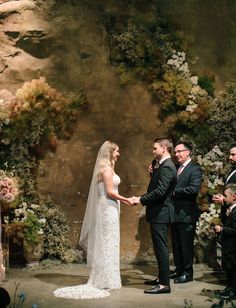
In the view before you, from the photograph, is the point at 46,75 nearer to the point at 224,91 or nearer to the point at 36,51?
the point at 36,51

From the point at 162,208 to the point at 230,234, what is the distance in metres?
0.76

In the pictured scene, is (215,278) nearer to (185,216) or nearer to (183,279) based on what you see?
(183,279)

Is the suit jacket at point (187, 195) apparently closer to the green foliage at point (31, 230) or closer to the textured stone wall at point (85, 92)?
the textured stone wall at point (85, 92)

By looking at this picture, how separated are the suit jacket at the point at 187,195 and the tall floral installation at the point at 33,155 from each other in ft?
5.78

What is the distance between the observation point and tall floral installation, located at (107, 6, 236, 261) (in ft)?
26.8

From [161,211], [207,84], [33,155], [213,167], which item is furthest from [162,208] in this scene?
[207,84]

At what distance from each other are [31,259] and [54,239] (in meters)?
0.41

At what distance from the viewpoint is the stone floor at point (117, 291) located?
596cm

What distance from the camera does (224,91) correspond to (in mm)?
8328

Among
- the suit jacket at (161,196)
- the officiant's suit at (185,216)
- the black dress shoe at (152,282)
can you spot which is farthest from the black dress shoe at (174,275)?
the suit jacket at (161,196)

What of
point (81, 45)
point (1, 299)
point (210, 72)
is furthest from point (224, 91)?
point (1, 299)

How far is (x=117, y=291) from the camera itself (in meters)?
6.45

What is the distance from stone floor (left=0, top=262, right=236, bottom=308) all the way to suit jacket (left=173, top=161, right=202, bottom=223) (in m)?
0.77

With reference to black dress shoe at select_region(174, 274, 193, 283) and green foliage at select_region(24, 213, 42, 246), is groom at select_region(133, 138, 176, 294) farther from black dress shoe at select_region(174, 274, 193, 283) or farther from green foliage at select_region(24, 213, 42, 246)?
green foliage at select_region(24, 213, 42, 246)
